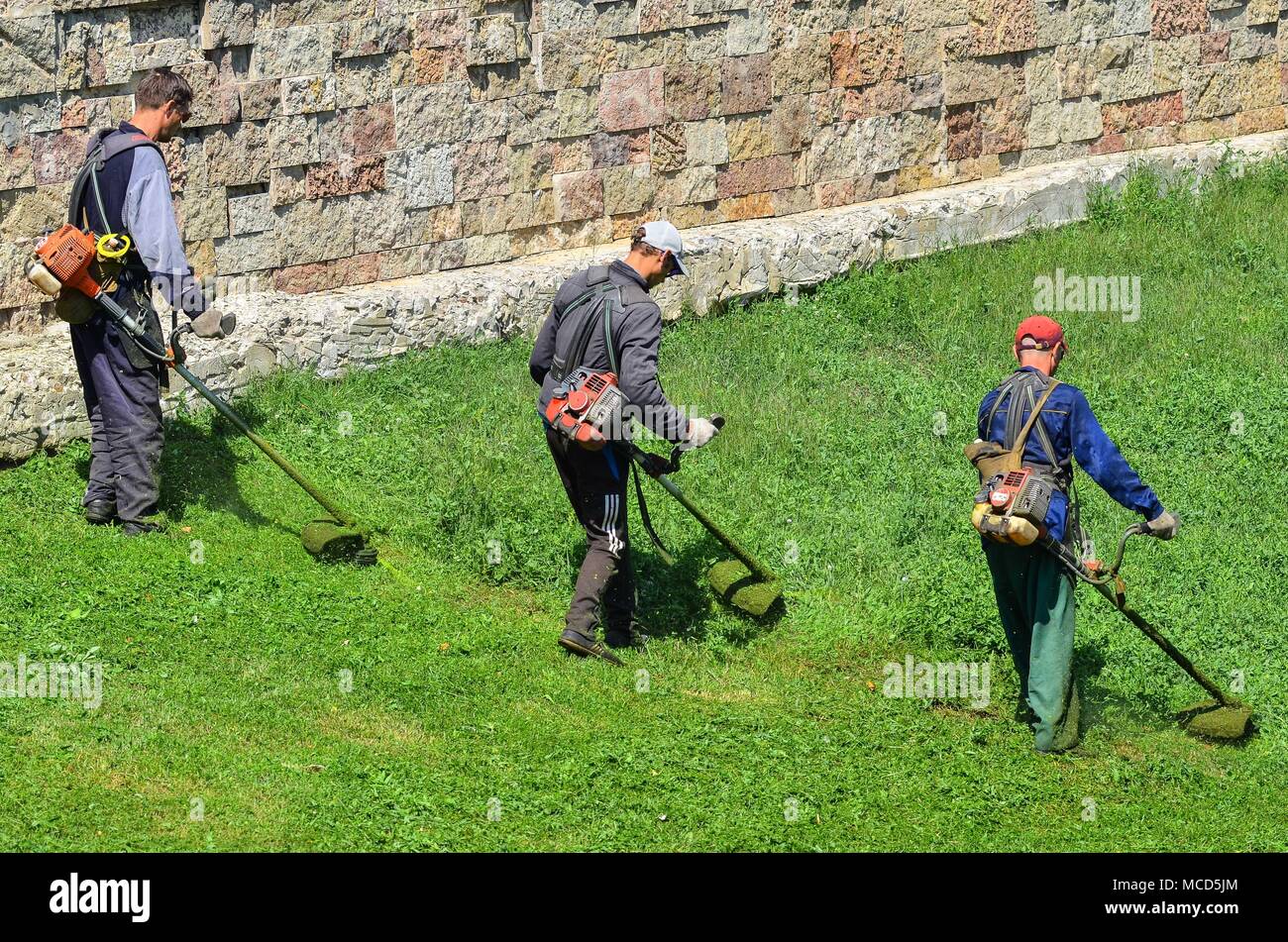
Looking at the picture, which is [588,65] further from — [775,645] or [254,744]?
[254,744]

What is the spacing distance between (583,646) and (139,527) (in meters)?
2.29

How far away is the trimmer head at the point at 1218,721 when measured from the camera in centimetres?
733

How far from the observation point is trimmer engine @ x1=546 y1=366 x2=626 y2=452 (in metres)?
7.02

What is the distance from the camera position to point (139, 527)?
794 centimetres

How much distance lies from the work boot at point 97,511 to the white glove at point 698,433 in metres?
2.95

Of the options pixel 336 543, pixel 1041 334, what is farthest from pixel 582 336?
pixel 1041 334

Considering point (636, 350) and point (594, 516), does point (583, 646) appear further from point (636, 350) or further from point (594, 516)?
point (636, 350)

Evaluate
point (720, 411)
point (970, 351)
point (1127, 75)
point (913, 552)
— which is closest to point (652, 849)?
point (913, 552)

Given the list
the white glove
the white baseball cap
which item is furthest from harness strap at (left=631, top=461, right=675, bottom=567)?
the white baseball cap

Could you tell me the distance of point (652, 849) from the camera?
596 centimetres

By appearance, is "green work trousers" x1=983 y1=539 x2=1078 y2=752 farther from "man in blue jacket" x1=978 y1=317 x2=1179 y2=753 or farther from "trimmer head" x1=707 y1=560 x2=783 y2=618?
"trimmer head" x1=707 y1=560 x2=783 y2=618

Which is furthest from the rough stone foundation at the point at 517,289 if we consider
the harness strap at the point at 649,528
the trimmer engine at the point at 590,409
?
the trimmer engine at the point at 590,409

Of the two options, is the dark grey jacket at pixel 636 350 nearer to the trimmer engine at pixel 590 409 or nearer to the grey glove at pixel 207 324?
the trimmer engine at pixel 590 409

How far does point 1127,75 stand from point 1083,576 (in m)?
8.32
